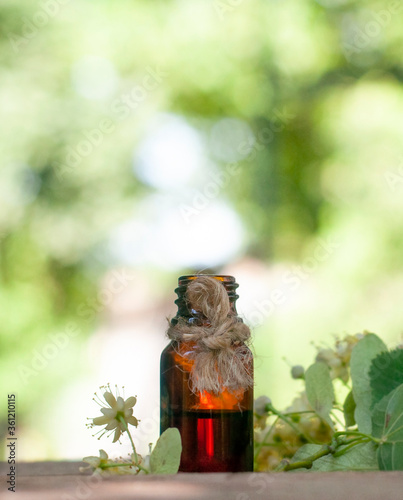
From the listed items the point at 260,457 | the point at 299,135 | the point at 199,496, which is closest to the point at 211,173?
the point at 299,135

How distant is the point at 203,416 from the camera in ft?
1.66

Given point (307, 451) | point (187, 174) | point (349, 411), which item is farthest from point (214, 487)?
point (187, 174)

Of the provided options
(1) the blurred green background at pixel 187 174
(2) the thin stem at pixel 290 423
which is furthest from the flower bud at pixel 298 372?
(1) the blurred green background at pixel 187 174

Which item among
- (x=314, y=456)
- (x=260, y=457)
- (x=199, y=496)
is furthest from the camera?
(x=260, y=457)

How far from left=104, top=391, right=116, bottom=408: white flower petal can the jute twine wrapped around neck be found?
7 cm

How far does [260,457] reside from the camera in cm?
63

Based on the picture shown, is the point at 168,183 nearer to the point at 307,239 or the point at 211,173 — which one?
the point at 211,173

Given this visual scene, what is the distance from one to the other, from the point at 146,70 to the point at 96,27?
0.26 meters

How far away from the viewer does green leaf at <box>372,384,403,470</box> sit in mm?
459

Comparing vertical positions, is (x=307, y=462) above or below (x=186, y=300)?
below

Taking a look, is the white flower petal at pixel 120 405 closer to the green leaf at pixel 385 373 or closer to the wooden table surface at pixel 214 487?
the wooden table surface at pixel 214 487

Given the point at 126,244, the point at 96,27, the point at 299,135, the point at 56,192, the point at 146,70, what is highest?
the point at 96,27

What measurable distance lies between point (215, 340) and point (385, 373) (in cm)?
18

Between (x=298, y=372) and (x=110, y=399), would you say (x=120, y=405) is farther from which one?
(x=298, y=372)
